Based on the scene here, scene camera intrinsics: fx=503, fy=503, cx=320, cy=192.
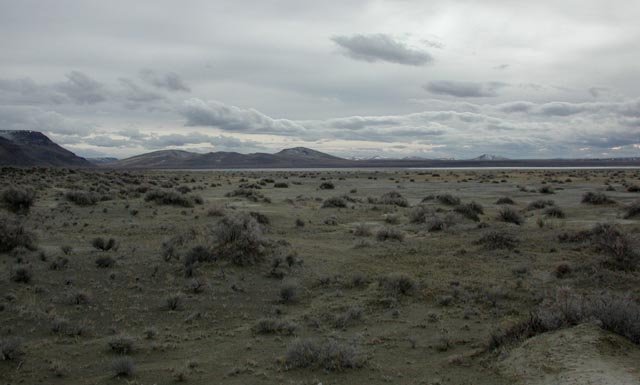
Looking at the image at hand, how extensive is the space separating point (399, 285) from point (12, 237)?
12382 millimetres

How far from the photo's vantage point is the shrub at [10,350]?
8633 millimetres

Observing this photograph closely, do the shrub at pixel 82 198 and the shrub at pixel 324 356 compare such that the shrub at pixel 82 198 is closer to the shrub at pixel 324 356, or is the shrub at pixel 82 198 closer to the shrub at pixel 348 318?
the shrub at pixel 348 318

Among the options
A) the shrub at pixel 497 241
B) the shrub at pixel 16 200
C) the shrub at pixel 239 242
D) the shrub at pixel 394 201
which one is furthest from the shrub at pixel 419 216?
the shrub at pixel 16 200

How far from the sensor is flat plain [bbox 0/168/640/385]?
821cm

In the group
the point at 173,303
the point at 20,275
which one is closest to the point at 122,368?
the point at 173,303

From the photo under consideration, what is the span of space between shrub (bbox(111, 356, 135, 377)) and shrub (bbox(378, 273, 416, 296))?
6.78 m

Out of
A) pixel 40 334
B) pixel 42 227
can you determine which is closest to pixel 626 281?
pixel 40 334

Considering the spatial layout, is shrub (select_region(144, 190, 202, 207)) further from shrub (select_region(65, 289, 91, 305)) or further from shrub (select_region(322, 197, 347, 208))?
shrub (select_region(65, 289, 91, 305))

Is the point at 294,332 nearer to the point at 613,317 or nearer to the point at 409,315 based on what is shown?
the point at 409,315

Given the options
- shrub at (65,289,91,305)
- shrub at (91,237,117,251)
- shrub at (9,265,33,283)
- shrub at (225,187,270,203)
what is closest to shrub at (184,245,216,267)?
shrub at (65,289,91,305)

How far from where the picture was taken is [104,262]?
49.1ft

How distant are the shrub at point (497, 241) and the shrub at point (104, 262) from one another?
1263cm

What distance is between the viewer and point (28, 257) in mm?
15352

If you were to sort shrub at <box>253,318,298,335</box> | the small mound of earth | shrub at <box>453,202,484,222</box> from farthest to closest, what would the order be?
shrub at <box>453,202,484,222</box> < shrub at <box>253,318,298,335</box> < the small mound of earth
